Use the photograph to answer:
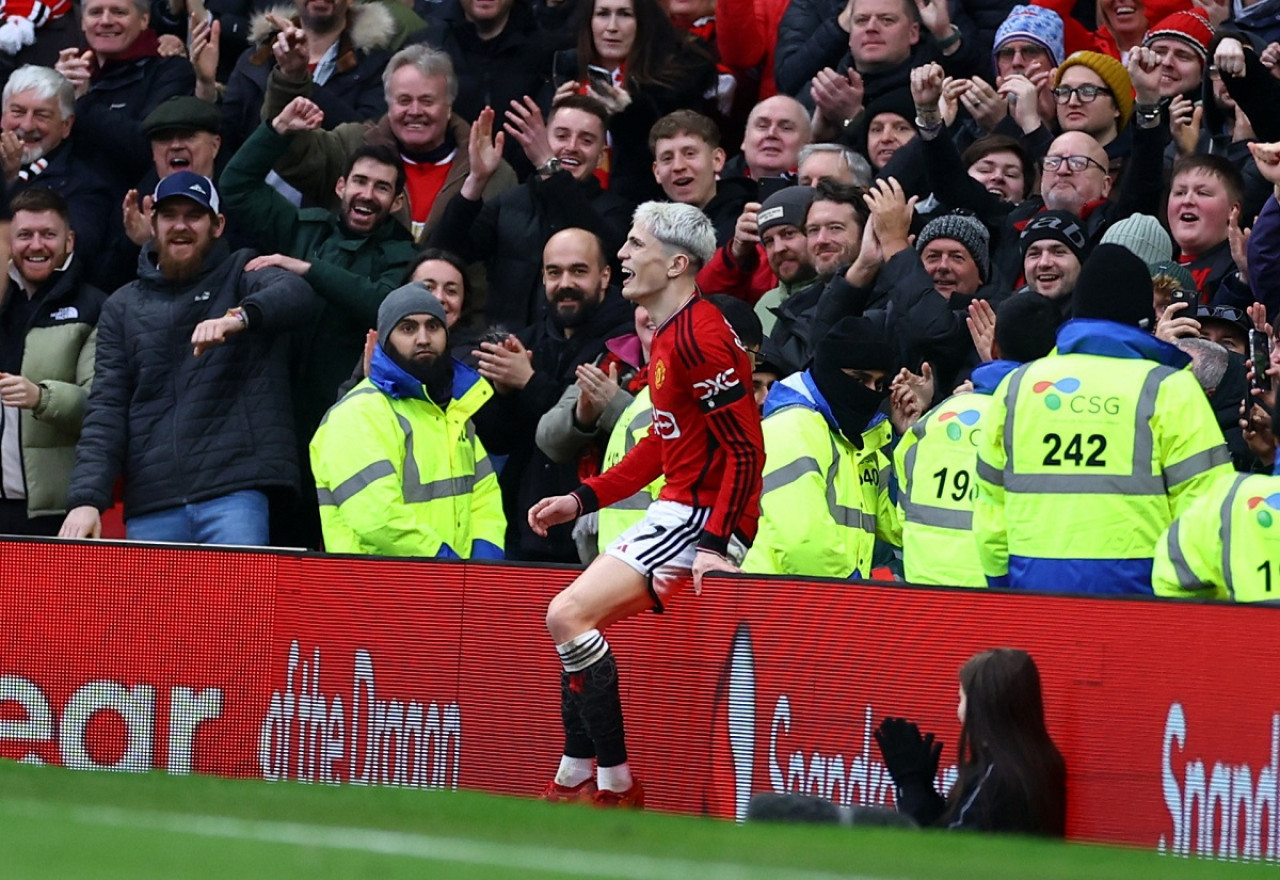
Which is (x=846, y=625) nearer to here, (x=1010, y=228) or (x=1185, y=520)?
(x=1185, y=520)

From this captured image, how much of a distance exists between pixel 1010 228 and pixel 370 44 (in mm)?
4713

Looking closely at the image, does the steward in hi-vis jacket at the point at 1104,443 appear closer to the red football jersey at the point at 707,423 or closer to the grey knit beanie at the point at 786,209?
the red football jersey at the point at 707,423

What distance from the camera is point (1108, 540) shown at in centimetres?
830

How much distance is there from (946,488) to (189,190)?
15.7 feet

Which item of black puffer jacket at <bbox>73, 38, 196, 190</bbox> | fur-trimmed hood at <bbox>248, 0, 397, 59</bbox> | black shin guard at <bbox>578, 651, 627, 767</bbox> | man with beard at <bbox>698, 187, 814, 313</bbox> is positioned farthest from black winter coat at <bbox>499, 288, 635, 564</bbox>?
black puffer jacket at <bbox>73, 38, 196, 190</bbox>

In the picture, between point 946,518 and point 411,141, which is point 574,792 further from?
point 411,141

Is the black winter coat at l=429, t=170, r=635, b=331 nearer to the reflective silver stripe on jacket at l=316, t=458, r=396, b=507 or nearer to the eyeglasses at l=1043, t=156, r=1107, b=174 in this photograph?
the reflective silver stripe on jacket at l=316, t=458, r=396, b=507

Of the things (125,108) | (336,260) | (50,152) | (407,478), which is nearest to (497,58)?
Result: (336,260)

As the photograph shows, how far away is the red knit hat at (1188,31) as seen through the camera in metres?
12.0

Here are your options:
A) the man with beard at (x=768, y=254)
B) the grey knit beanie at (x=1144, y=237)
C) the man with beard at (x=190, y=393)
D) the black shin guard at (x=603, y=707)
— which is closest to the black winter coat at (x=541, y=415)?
the man with beard at (x=768, y=254)

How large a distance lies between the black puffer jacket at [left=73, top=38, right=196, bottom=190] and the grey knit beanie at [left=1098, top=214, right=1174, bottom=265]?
6412mm

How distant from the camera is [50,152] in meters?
13.8

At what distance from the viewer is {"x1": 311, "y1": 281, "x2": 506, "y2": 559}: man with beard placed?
Answer: 10.2m

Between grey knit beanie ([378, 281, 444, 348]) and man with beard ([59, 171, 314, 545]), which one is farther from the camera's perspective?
man with beard ([59, 171, 314, 545])
